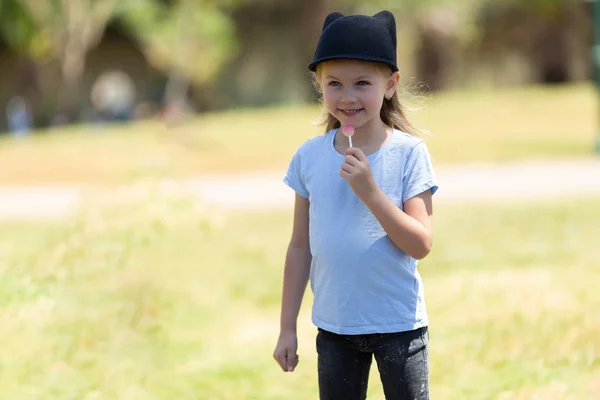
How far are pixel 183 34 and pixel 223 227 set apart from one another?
14.0 m

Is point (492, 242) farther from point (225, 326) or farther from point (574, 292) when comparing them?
point (225, 326)

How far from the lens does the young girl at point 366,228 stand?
2.72 meters

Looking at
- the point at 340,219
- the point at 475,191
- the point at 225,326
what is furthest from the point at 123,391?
the point at 475,191

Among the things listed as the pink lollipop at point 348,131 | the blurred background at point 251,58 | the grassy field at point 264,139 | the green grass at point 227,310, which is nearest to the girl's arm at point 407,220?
the pink lollipop at point 348,131

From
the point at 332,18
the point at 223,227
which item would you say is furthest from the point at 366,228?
the point at 223,227

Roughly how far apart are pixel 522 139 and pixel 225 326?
12567 mm

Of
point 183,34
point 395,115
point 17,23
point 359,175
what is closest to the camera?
point 359,175

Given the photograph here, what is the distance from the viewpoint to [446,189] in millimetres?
11344

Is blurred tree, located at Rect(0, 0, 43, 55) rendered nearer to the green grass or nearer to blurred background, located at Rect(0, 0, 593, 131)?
blurred background, located at Rect(0, 0, 593, 131)

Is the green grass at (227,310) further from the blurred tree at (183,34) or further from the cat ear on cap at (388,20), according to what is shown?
the blurred tree at (183,34)

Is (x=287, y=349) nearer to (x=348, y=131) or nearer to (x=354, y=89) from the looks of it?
(x=348, y=131)

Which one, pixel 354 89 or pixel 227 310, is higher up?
pixel 354 89

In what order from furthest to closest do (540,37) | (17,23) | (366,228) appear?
1. (540,37)
2. (17,23)
3. (366,228)

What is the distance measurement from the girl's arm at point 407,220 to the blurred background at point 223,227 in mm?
368
